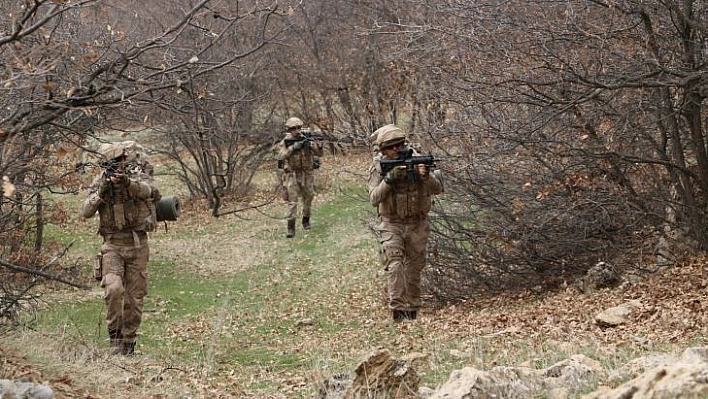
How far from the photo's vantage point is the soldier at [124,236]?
8977 millimetres

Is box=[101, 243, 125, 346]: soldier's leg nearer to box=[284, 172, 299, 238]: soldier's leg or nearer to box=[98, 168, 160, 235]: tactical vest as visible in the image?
box=[98, 168, 160, 235]: tactical vest

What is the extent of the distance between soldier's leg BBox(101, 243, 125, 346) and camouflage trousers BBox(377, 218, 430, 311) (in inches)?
107

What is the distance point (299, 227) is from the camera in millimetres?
17969

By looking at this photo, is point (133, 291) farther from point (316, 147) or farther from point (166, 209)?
point (316, 147)

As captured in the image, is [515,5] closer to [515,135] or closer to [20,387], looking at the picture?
[515,135]

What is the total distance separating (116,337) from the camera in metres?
9.20

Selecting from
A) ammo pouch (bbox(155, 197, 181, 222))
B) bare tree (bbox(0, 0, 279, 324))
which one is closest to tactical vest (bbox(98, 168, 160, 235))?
ammo pouch (bbox(155, 197, 181, 222))

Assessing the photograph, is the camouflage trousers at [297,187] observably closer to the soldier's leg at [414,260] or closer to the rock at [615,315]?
the soldier's leg at [414,260]

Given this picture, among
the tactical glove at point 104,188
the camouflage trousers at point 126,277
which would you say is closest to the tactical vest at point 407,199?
the camouflage trousers at point 126,277

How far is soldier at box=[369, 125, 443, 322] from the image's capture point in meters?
9.66

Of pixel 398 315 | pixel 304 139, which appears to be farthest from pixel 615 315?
pixel 304 139

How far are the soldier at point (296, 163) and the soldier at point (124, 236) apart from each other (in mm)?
7332

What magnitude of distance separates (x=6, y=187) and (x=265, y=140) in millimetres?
17674

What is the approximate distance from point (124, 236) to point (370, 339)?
2.60 m
